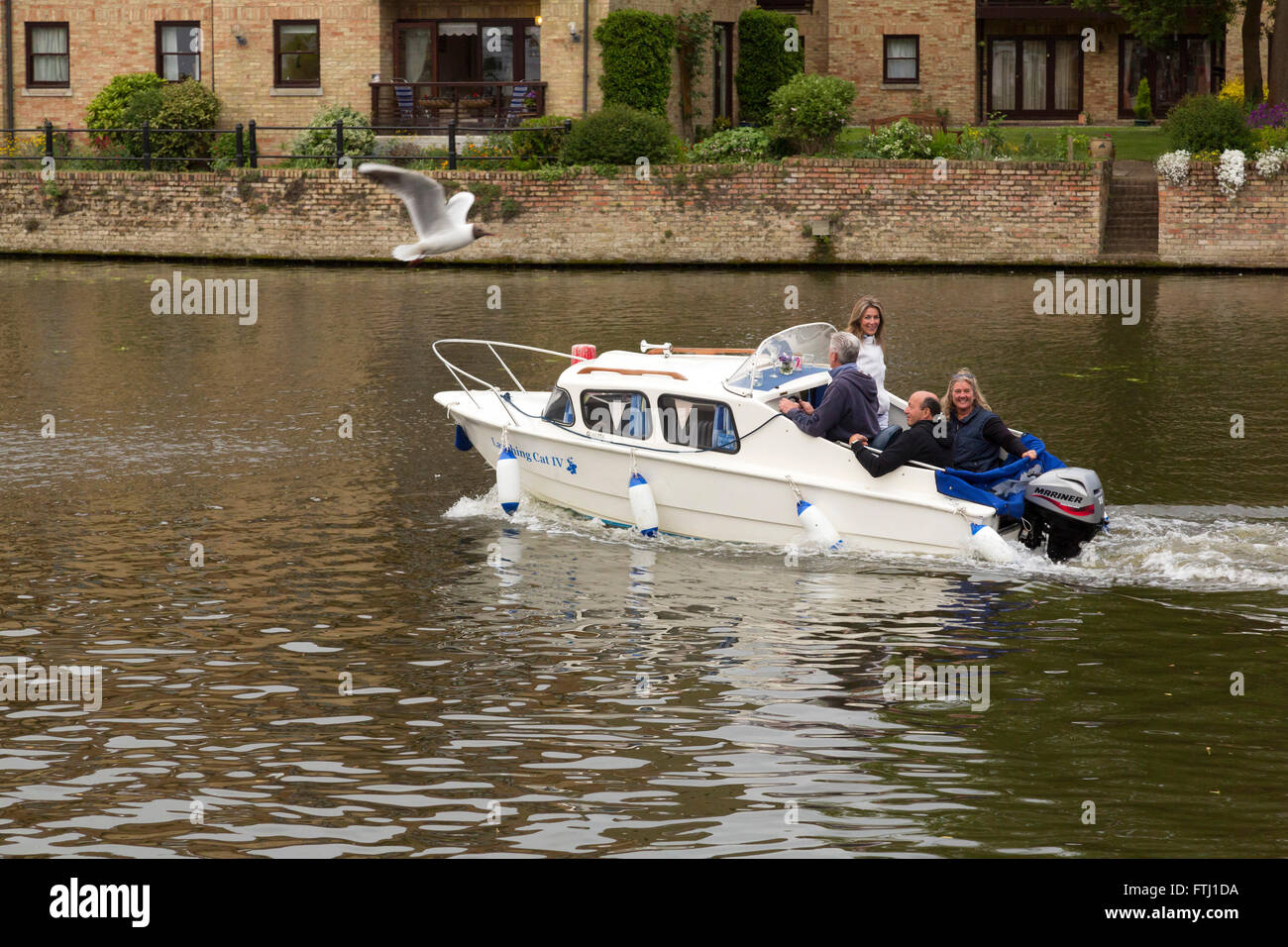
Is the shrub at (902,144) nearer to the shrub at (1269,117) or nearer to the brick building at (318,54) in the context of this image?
the shrub at (1269,117)

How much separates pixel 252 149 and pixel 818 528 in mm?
28154

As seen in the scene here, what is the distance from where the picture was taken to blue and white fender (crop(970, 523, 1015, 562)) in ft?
43.3

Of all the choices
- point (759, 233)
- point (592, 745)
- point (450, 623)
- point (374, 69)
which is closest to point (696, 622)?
point (450, 623)

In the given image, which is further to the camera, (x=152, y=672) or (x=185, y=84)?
(x=185, y=84)

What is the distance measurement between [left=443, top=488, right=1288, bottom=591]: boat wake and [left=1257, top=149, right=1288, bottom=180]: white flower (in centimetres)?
2185

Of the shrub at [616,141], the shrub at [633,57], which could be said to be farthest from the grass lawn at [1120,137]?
the shrub at [616,141]

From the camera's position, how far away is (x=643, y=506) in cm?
1430

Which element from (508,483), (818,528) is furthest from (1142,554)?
(508,483)

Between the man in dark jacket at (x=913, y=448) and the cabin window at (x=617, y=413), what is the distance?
1.95 m

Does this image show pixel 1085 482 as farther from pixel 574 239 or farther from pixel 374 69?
pixel 374 69

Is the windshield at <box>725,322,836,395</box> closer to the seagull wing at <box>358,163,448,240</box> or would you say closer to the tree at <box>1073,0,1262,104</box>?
the seagull wing at <box>358,163,448,240</box>

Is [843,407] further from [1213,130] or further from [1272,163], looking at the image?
[1213,130]

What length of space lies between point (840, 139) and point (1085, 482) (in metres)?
26.6

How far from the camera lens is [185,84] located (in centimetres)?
4159
